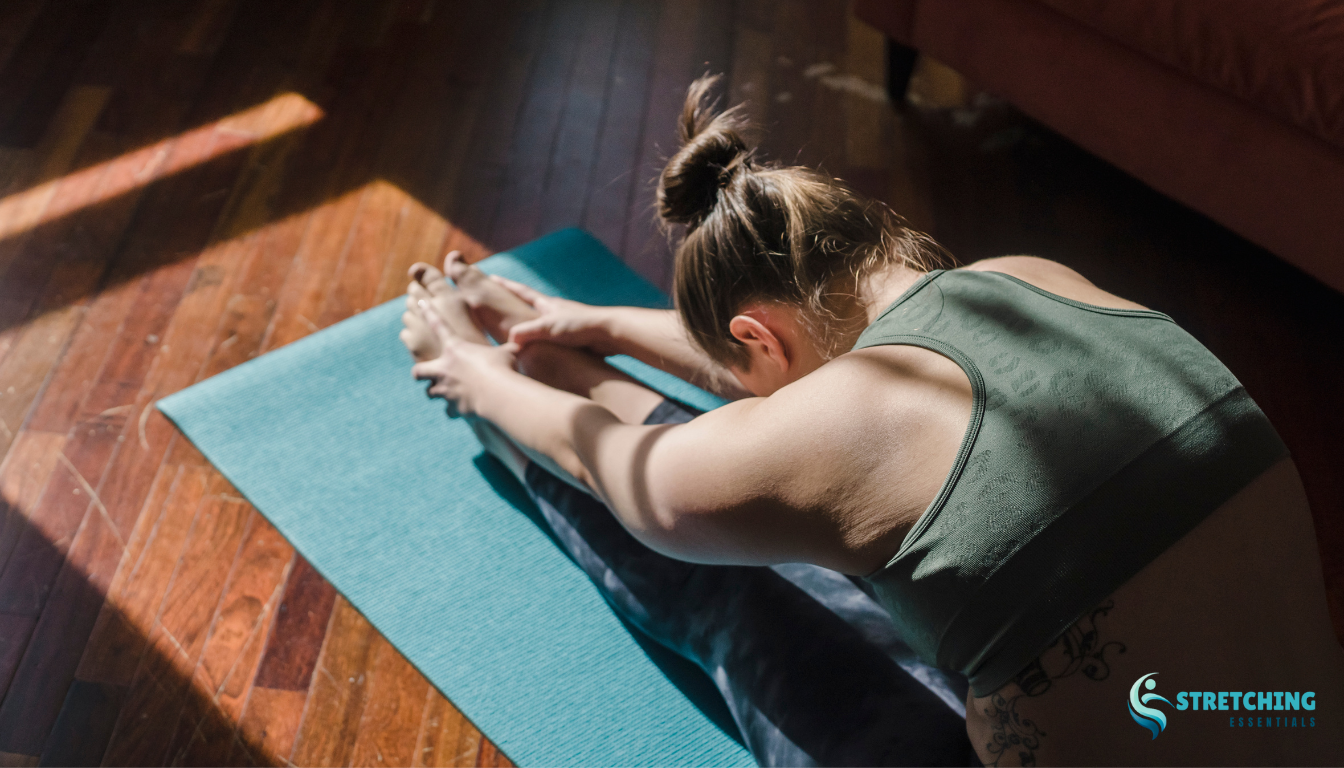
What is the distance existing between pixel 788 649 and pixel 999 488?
0.46 metres

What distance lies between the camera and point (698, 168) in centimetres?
101

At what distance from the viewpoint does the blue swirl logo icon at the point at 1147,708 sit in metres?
0.73

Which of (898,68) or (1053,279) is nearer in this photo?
(1053,279)

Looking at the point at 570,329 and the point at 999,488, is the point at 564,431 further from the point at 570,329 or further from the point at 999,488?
the point at 999,488

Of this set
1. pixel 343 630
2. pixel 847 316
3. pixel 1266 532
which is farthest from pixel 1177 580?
pixel 343 630

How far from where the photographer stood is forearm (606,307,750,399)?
1.40 metres

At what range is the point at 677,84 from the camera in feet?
7.16

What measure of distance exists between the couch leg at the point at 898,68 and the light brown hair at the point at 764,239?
1219mm

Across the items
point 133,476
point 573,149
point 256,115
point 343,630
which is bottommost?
point 343,630

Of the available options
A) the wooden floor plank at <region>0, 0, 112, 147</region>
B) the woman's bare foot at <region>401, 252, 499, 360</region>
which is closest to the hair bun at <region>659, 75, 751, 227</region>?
the woman's bare foot at <region>401, 252, 499, 360</region>

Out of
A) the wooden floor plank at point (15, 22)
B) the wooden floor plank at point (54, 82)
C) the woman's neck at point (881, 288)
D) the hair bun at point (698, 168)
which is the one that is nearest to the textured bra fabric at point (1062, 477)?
the woman's neck at point (881, 288)

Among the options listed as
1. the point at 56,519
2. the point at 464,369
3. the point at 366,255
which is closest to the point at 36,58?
the point at 366,255

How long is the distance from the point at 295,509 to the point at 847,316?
35.8 inches

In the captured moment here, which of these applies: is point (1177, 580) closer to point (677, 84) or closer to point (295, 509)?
point (295, 509)
